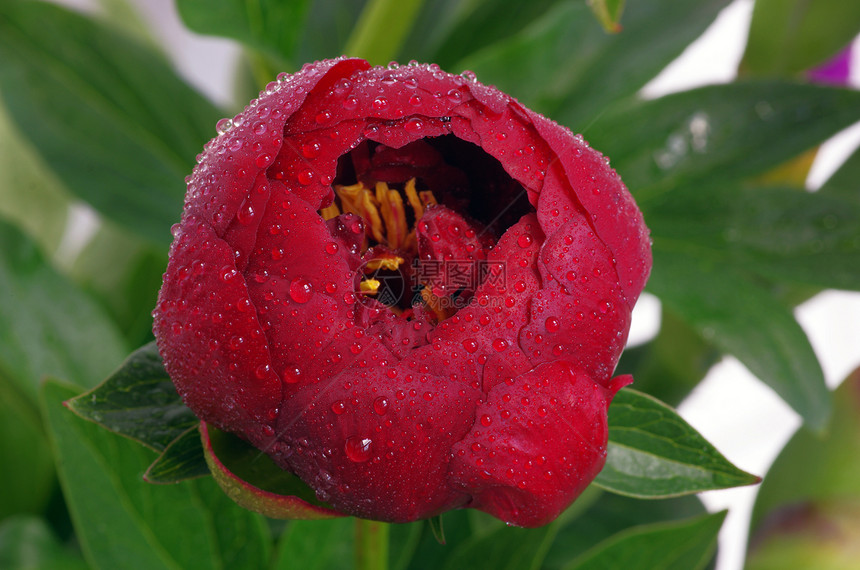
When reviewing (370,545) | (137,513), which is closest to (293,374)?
(370,545)

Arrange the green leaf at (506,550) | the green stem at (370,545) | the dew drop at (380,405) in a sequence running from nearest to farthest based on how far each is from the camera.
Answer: the dew drop at (380,405)
the green stem at (370,545)
the green leaf at (506,550)

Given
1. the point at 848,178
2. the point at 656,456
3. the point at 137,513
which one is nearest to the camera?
the point at 656,456

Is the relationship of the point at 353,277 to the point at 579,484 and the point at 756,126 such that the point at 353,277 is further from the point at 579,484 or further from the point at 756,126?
the point at 756,126

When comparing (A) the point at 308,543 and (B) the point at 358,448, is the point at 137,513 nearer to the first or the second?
(A) the point at 308,543

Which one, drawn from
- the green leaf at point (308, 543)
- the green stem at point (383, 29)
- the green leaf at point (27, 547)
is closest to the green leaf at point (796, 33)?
the green stem at point (383, 29)

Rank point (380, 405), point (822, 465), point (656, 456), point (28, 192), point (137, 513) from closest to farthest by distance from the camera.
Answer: point (380, 405) → point (656, 456) → point (137, 513) → point (822, 465) → point (28, 192)

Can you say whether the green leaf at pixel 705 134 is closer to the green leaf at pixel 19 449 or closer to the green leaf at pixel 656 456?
the green leaf at pixel 656 456

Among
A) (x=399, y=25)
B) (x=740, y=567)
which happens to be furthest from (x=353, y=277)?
(x=740, y=567)
